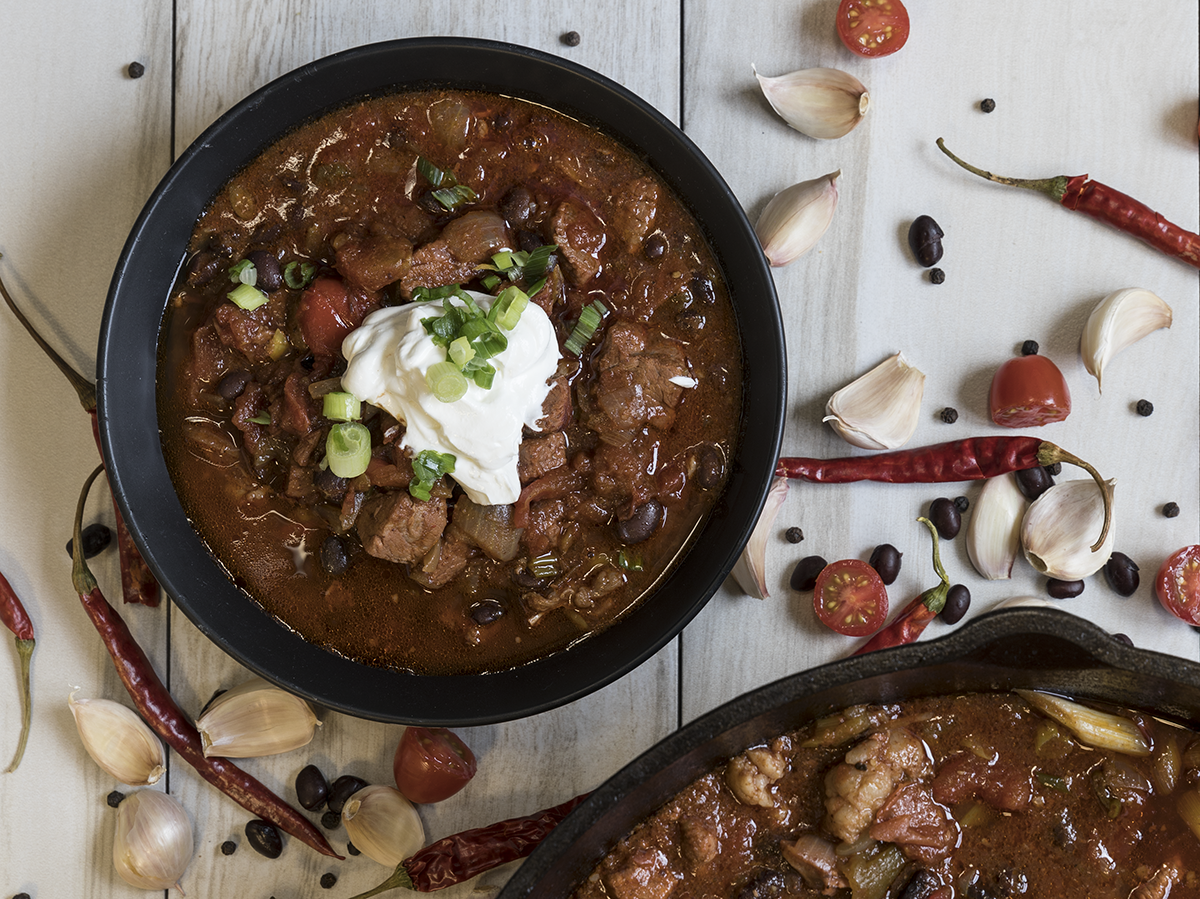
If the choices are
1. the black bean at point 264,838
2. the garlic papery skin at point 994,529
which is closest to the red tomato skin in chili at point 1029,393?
the garlic papery skin at point 994,529

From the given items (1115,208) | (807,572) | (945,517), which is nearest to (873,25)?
(1115,208)

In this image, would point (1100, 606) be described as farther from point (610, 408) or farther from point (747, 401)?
point (610, 408)

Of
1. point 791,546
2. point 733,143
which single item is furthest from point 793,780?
point 733,143

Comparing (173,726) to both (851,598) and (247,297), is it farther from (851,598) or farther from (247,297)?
(851,598)

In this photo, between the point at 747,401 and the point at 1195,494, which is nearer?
the point at 747,401

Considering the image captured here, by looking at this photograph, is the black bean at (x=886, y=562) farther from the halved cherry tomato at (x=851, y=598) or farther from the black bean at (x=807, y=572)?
the black bean at (x=807, y=572)

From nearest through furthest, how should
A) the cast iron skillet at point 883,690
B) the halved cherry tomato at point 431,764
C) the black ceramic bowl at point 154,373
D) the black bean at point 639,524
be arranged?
the cast iron skillet at point 883,690
the black ceramic bowl at point 154,373
the black bean at point 639,524
the halved cherry tomato at point 431,764
